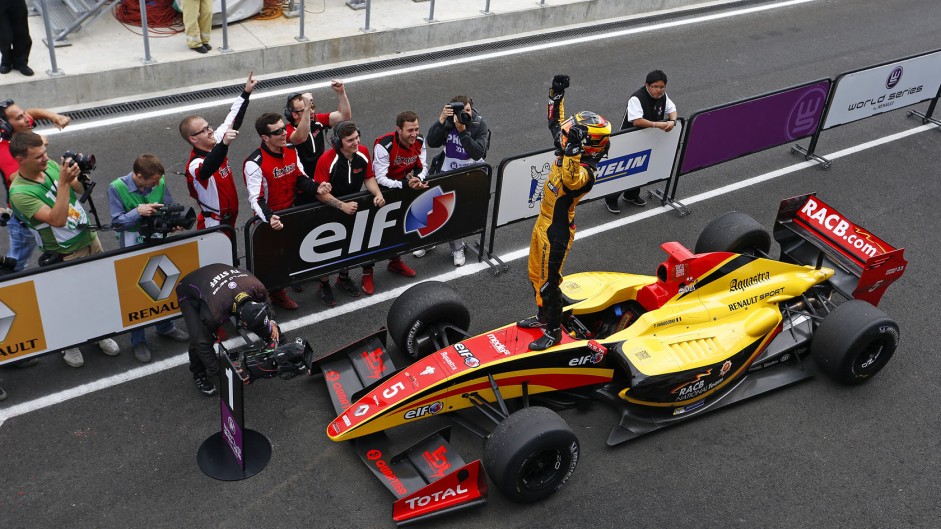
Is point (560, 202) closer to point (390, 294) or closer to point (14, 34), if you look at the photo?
point (390, 294)

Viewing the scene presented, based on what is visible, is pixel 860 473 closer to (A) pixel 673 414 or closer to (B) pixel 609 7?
(A) pixel 673 414

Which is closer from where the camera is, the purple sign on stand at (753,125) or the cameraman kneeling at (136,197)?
the cameraman kneeling at (136,197)

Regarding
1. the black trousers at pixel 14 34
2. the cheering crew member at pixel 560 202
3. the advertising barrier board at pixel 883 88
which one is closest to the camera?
the cheering crew member at pixel 560 202

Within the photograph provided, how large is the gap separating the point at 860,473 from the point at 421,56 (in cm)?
869

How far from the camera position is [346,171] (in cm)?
739

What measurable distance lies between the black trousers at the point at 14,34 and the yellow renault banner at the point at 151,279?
17.2 ft

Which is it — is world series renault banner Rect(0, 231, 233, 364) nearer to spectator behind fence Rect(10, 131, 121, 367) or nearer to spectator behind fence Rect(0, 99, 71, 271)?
spectator behind fence Rect(10, 131, 121, 367)

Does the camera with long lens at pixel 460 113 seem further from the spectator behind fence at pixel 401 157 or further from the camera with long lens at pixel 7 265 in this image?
the camera with long lens at pixel 7 265

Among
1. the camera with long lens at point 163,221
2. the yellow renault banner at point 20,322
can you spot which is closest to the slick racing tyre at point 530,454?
the camera with long lens at point 163,221

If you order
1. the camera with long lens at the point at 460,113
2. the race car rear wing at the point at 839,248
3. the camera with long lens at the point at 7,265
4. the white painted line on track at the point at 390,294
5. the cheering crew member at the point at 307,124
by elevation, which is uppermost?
the camera with long lens at the point at 460,113

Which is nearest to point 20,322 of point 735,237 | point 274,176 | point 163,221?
point 163,221

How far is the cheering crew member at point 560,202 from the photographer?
19.5 ft

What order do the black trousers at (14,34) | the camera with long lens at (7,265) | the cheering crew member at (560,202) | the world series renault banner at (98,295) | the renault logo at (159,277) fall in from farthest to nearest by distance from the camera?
the black trousers at (14,34) < the renault logo at (159,277) < the camera with long lens at (7,265) < the world series renault banner at (98,295) < the cheering crew member at (560,202)

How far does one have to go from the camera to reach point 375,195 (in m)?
7.48
